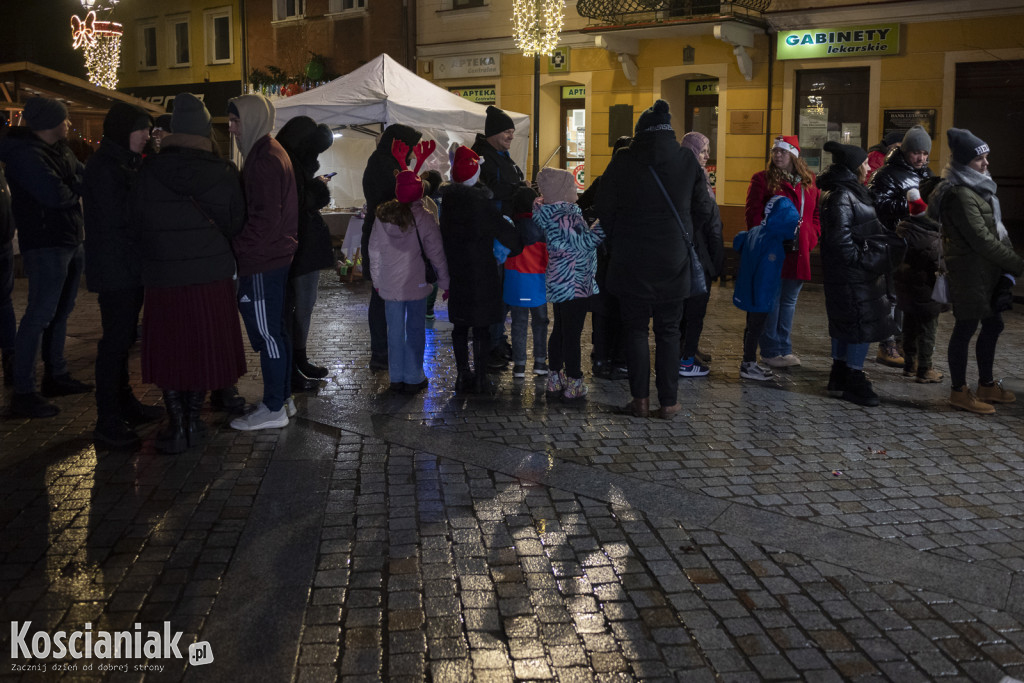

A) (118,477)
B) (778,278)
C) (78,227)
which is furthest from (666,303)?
(78,227)

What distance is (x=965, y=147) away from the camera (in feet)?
23.5

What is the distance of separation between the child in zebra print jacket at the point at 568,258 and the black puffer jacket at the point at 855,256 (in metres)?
1.64

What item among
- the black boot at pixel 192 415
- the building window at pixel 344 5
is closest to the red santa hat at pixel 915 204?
the black boot at pixel 192 415

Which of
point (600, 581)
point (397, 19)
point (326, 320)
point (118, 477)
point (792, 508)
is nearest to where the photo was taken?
point (600, 581)

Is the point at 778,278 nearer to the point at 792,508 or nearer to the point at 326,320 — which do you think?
the point at 792,508

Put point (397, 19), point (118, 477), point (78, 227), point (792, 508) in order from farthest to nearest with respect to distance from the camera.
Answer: point (397, 19) < point (78, 227) < point (118, 477) < point (792, 508)

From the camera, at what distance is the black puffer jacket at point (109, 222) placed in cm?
618

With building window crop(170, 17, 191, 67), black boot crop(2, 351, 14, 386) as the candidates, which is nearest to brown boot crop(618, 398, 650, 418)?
black boot crop(2, 351, 14, 386)

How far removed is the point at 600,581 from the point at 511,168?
472 cm

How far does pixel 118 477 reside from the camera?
5.78m

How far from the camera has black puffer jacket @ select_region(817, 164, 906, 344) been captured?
7281mm

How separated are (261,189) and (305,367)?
2306 millimetres

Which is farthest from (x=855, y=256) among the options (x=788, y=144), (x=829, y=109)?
(x=829, y=109)

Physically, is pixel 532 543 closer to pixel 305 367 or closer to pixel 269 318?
pixel 269 318
